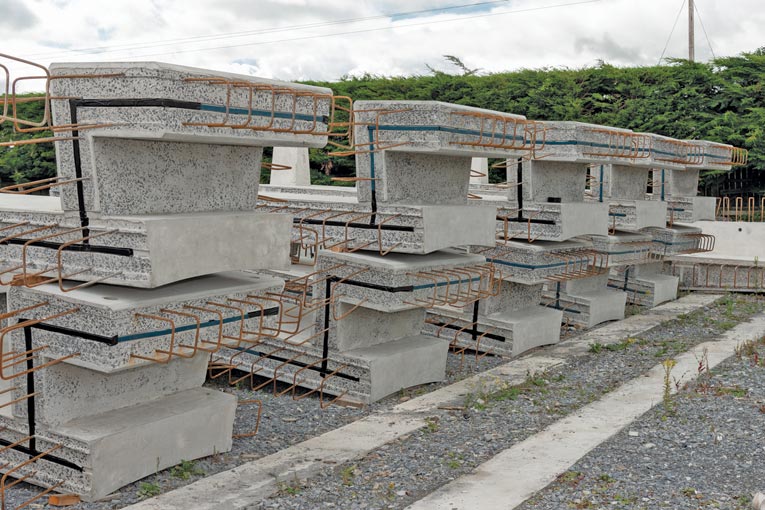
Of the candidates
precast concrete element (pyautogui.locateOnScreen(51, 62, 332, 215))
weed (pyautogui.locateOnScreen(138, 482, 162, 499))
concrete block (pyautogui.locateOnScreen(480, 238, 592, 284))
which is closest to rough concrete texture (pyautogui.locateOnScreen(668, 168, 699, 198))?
concrete block (pyautogui.locateOnScreen(480, 238, 592, 284))

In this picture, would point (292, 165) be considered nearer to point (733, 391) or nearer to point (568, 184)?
point (568, 184)

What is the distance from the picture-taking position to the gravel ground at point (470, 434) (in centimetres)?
638

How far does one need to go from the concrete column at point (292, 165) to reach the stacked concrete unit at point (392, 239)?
5.17m

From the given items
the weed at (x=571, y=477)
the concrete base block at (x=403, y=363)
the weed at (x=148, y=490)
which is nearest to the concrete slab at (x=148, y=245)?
the weed at (x=148, y=490)

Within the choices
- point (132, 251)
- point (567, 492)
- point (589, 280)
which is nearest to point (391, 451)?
point (567, 492)

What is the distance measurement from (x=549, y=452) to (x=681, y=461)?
3.48 feet

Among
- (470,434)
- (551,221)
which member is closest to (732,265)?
(551,221)

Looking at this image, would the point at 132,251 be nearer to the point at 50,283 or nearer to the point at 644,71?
the point at 50,283

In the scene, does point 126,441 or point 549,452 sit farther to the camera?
point 549,452

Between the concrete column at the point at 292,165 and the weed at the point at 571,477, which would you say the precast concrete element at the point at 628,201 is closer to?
the concrete column at the point at 292,165

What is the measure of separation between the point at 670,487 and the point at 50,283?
483cm

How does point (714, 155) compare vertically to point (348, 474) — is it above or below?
above

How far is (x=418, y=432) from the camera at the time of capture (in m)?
7.95

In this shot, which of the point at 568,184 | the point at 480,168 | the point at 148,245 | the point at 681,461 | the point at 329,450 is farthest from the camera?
the point at 480,168
